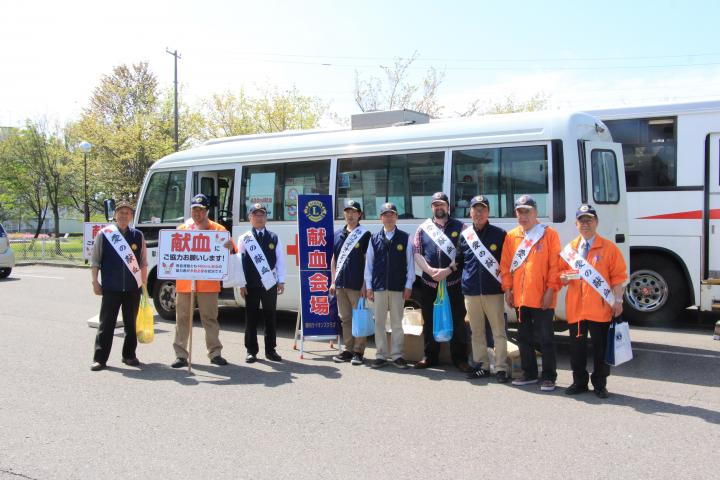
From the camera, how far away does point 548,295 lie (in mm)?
6207

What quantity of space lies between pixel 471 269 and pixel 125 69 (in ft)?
143

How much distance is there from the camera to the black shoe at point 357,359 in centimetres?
756

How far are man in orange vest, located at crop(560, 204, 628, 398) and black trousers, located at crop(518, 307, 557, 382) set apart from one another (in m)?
0.21

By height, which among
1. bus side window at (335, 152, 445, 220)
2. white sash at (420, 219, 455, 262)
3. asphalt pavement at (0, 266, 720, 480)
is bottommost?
asphalt pavement at (0, 266, 720, 480)

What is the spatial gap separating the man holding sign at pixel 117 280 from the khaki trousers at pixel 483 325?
12.7 ft

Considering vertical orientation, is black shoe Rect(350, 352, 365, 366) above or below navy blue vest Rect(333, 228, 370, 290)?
below

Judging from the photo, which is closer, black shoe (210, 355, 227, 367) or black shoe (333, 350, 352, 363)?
black shoe (210, 355, 227, 367)

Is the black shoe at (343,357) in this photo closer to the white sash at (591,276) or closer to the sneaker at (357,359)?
the sneaker at (357,359)

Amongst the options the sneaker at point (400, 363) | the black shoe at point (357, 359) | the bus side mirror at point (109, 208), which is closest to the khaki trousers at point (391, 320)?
the sneaker at point (400, 363)

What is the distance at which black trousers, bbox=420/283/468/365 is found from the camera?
7121 millimetres

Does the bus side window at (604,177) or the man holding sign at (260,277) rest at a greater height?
the bus side window at (604,177)

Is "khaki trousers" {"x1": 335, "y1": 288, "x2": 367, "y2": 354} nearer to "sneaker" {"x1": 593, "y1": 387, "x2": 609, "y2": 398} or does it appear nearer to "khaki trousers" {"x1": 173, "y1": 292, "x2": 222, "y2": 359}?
"khaki trousers" {"x1": 173, "y1": 292, "x2": 222, "y2": 359}

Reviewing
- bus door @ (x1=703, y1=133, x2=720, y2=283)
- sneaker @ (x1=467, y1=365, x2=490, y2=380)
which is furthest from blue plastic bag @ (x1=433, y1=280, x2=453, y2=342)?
bus door @ (x1=703, y1=133, x2=720, y2=283)

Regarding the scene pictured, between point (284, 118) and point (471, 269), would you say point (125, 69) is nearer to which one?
point (284, 118)
